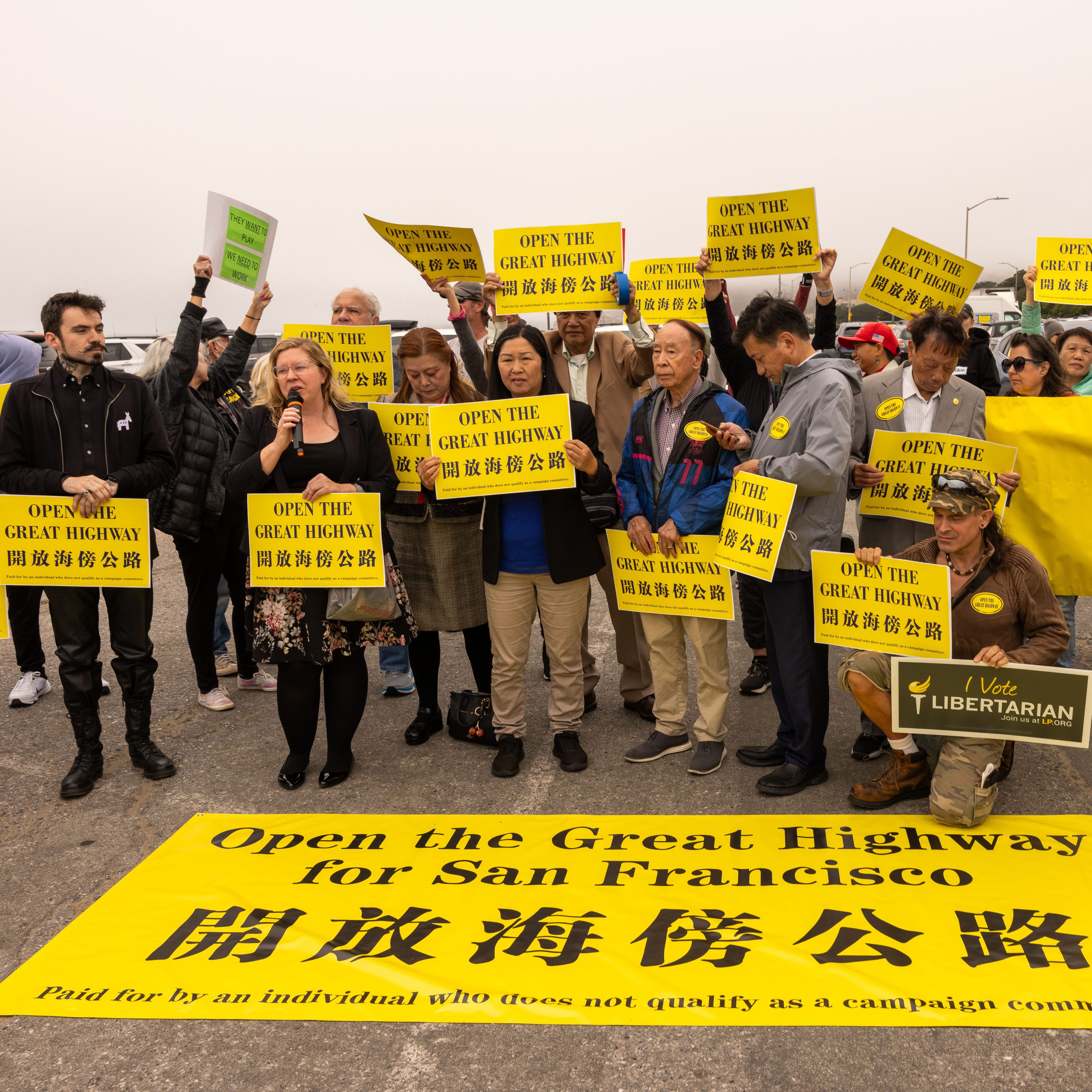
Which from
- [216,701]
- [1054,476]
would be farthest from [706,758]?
[216,701]

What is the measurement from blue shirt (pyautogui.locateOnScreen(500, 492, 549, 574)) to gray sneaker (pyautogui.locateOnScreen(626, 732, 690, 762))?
1.01 metres

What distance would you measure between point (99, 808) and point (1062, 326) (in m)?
15.6

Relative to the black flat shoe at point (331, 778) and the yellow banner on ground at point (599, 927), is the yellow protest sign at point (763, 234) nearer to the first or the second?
the yellow banner on ground at point (599, 927)

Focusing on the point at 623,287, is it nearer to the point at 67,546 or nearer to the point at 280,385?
the point at 280,385

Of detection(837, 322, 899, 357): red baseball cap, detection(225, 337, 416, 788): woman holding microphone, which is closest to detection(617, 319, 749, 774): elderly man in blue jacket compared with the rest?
detection(225, 337, 416, 788): woman holding microphone

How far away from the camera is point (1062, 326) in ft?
51.0

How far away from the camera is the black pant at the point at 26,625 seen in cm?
604

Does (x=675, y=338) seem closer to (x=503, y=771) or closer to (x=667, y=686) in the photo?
(x=667, y=686)

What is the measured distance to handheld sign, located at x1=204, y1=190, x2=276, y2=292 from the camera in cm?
538

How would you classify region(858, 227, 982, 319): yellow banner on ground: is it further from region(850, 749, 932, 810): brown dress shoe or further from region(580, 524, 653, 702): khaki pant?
region(850, 749, 932, 810): brown dress shoe

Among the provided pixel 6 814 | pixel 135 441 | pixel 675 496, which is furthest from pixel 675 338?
pixel 6 814

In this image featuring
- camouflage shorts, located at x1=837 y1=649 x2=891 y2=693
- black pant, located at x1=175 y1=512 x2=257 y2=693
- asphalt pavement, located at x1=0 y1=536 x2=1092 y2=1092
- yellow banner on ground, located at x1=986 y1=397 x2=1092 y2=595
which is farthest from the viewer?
black pant, located at x1=175 y1=512 x2=257 y2=693

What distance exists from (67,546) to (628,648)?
2911 millimetres

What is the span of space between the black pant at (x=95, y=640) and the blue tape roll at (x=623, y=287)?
281 cm
